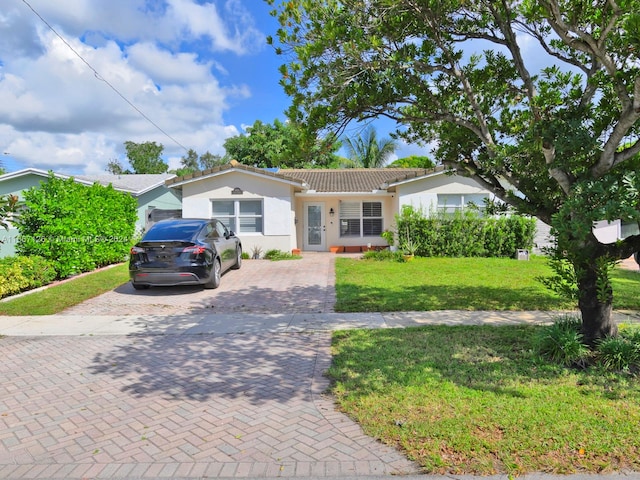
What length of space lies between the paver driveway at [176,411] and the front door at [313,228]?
42.8 feet

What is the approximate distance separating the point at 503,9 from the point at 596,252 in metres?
3.46

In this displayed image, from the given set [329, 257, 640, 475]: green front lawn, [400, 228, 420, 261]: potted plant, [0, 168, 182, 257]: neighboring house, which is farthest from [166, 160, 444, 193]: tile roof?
[329, 257, 640, 475]: green front lawn

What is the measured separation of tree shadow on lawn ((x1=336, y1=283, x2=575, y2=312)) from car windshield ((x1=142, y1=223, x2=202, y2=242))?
12.5 feet

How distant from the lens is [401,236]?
16453 mm

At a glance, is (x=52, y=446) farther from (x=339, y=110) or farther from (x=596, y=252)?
(x=596, y=252)

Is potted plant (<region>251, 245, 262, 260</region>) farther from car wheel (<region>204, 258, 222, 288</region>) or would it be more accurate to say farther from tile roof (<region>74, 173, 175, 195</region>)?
tile roof (<region>74, 173, 175, 195</region>)

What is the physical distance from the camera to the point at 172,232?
34.1ft

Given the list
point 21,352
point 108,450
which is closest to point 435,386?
point 108,450

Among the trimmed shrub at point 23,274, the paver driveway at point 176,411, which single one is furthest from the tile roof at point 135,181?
the paver driveway at point 176,411

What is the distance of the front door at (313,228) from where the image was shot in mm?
19578

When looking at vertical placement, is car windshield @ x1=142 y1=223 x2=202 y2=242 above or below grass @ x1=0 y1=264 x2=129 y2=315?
above

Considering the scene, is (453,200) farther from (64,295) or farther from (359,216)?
(64,295)

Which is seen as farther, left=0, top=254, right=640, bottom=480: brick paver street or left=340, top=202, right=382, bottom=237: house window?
left=340, top=202, right=382, bottom=237: house window

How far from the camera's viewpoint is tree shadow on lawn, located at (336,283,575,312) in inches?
319
